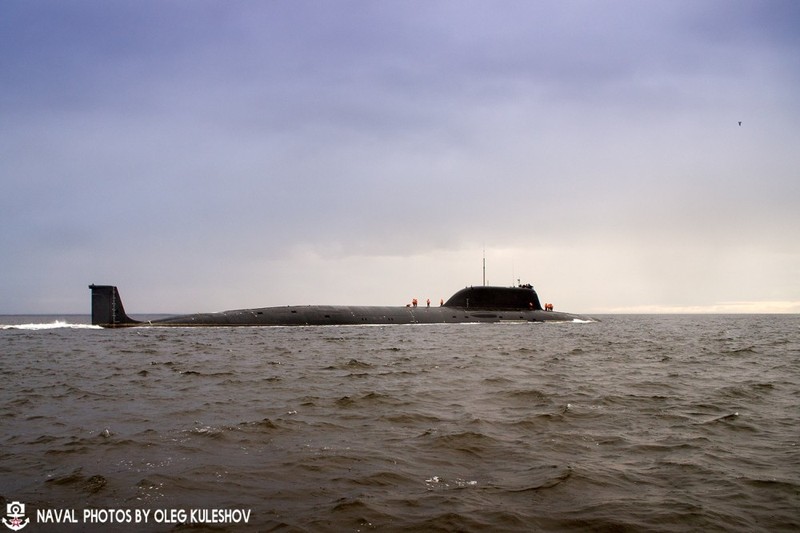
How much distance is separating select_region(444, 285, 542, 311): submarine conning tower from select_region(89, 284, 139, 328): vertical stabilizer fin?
30221 millimetres

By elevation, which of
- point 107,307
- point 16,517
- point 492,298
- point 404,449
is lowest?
point 404,449

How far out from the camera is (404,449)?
809cm

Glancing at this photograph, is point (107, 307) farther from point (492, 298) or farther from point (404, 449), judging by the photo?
point (404, 449)

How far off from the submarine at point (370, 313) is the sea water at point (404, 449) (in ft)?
82.4

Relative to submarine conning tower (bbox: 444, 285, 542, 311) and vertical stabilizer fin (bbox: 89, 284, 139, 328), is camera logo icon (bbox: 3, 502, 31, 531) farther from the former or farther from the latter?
submarine conning tower (bbox: 444, 285, 542, 311)

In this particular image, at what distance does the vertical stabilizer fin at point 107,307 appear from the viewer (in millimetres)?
38250

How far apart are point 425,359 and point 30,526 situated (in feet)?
53.0

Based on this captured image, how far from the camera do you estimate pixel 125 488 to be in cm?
632

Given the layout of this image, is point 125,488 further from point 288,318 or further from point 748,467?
point 288,318

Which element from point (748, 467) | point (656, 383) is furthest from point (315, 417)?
point (656, 383)

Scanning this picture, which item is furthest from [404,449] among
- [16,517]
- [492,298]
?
[492,298]

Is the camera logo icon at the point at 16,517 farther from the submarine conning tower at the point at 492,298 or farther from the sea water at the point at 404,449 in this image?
the submarine conning tower at the point at 492,298

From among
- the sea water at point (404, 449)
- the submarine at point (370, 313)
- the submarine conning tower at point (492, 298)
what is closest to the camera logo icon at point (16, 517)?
the sea water at point (404, 449)

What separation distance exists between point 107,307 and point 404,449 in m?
38.3
